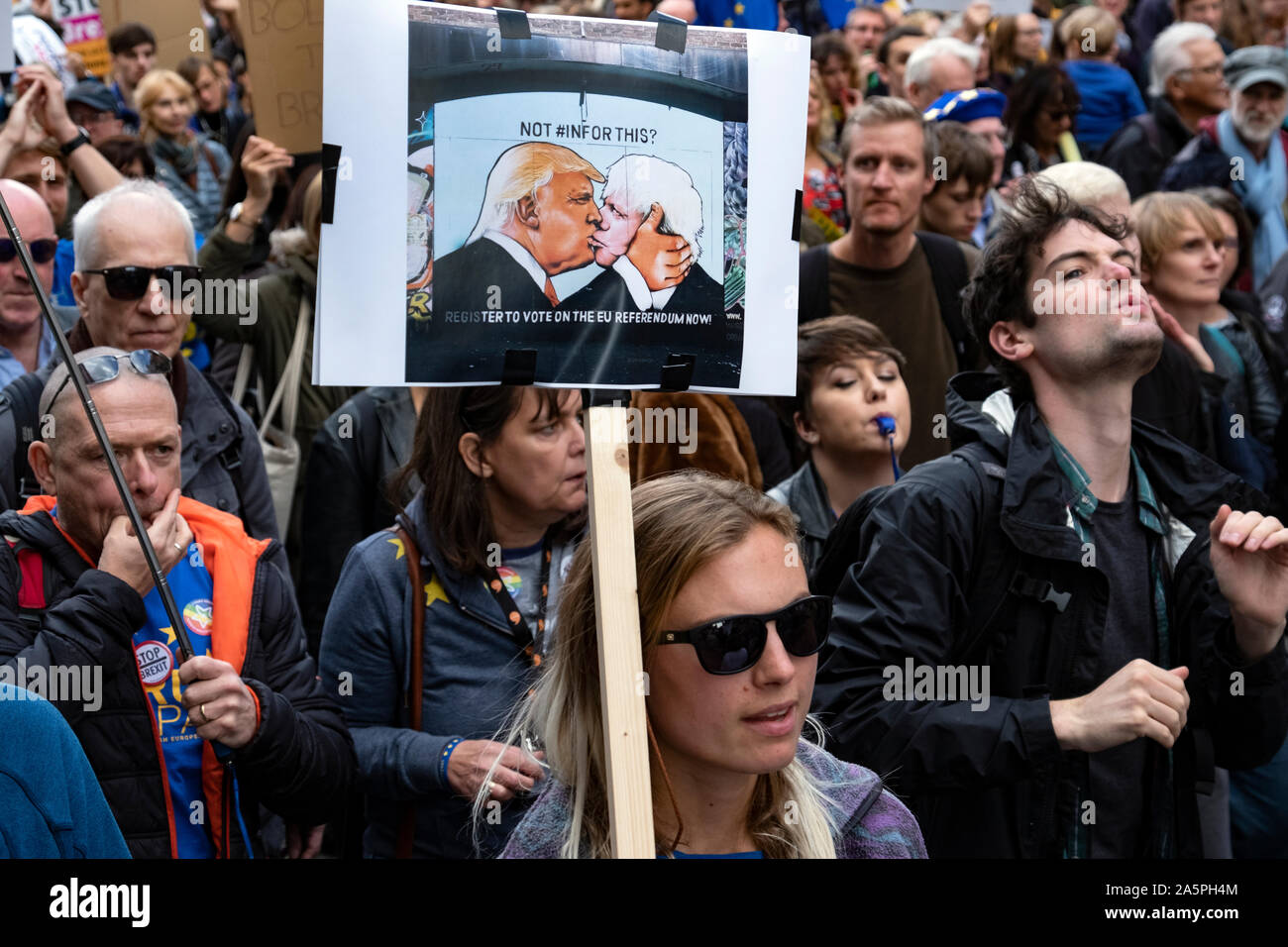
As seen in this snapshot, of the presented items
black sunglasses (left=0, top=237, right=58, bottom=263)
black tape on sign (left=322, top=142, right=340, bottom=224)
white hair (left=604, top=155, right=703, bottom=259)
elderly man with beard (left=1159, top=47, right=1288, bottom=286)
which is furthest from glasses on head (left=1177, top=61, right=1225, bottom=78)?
black tape on sign (left=322, top=142, right=340, bottom=224)

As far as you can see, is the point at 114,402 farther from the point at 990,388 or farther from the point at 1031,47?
the point at 1031,47

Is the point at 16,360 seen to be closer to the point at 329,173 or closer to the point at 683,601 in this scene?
the point at 329,173

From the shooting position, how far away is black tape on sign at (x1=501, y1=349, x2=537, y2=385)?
9.16ft

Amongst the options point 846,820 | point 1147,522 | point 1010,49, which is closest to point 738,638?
point 846,820

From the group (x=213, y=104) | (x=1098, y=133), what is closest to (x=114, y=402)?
(x=213, y=104)

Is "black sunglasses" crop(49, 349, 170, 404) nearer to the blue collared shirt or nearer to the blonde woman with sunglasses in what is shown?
the blue collared shirt

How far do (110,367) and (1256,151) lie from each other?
6.20m

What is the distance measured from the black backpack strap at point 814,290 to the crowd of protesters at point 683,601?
452mm

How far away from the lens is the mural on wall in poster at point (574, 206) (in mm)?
2779

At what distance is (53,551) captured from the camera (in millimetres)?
3363

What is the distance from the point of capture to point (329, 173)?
2.71 metres

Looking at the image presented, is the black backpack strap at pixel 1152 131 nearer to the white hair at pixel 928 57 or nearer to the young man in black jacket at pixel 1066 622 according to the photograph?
the white hair at pixel 928 57

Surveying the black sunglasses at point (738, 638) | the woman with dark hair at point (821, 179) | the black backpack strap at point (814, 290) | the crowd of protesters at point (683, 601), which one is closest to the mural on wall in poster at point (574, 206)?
the crowd of protesters at point (683, 601)
